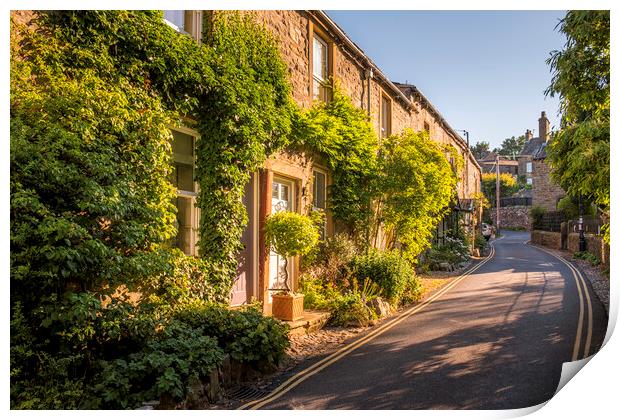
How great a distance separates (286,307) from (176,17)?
15.3 ft

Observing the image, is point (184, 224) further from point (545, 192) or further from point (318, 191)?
point (545, 192)

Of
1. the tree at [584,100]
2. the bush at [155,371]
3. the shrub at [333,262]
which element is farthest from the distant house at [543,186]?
the bush at [155,371]

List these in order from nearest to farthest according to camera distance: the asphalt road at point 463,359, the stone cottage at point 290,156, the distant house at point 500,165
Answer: the asphalt road at point 463,359
the stone cottage at point 290,156
the distant house at point 500,165

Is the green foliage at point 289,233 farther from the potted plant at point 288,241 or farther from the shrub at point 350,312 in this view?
the shrub at point 350,312

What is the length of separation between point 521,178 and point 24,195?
50.5 meters

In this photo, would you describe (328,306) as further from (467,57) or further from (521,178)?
(521,178)

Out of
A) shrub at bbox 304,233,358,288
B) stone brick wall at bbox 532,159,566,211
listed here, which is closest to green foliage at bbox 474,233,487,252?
stone brick wall at bbox 532,159,566,211

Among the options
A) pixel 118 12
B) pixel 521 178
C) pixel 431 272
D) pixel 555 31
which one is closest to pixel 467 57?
pixel 555 31

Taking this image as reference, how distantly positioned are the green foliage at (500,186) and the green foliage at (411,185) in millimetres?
33972

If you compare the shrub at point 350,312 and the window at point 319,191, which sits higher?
the window at point 319,191

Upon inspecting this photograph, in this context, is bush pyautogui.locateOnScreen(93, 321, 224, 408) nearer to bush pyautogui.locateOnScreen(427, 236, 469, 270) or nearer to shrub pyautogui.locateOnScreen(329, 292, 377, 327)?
shrub pyautogui.locateOnScreen(329, 292, 377, 327)

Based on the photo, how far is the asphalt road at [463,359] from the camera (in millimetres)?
5160

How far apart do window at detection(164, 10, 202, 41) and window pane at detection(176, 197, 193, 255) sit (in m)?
2.38

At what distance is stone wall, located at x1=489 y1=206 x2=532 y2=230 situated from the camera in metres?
43.4
